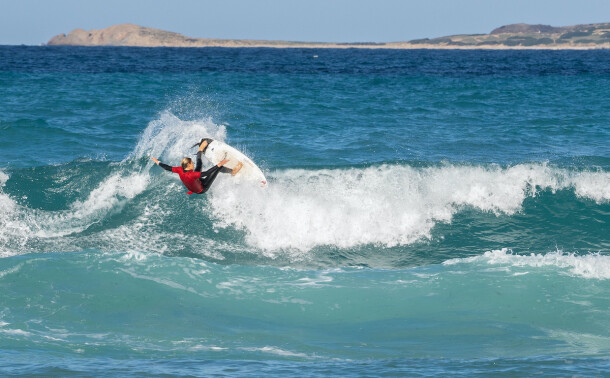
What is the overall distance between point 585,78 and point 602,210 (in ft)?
94.2

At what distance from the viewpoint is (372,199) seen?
1456cm

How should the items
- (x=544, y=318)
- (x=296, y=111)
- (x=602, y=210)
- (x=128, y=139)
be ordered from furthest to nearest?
(x=296, y=111), (x=128, y=139), (x=602, y=210), (x=544, y=318)

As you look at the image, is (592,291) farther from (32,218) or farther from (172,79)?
(172,79)

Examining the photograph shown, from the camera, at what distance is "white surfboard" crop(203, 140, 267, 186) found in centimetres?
1388

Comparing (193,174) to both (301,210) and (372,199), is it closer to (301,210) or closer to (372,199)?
(301,210)

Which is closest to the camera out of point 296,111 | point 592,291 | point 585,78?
point 592,291

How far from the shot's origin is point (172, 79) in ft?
123

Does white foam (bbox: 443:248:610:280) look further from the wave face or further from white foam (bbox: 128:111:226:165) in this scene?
white foam (bbox: 128:111:226:165)

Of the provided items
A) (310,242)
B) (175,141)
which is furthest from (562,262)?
(175,141)

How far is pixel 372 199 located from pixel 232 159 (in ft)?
10.6

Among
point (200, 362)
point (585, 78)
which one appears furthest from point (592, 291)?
point (585, 78)

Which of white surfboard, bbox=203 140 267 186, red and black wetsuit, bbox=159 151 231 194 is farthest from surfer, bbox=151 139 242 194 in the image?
white surfboard, bbox=203 140 267 186

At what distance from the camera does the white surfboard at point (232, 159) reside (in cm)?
1388

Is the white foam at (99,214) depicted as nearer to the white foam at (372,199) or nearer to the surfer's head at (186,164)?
the surfer's head at (186,164)
